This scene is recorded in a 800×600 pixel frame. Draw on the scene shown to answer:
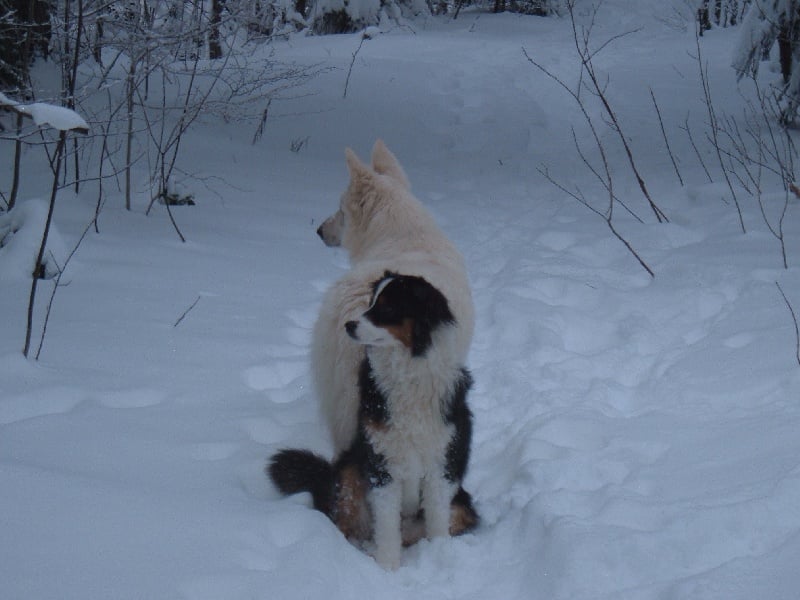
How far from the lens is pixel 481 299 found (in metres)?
6.89

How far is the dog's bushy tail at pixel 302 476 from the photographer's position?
386cm

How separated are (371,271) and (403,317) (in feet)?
1.98

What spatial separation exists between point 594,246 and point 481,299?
5.97ft

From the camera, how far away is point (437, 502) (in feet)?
12.0

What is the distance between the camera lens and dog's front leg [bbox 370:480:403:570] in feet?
11.6

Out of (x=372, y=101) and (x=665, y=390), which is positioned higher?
(x=372, y=101)

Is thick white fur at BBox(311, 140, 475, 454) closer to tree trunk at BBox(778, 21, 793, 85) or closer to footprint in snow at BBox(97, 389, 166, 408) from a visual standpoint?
footprint in snow at BBox(97, 389, 166, 408)

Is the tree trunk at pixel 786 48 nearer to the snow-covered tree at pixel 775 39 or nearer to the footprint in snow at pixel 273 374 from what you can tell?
the snow-covered tree at pixel 775 39

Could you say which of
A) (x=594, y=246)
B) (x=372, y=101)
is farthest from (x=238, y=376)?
(x=372, y=101)


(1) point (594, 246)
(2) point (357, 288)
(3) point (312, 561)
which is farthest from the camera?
(1) point (594, 246)

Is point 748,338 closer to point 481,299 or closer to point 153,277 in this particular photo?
point 481,299

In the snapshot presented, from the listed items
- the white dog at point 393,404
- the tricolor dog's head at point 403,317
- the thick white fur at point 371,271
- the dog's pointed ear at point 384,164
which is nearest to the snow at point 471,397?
the white dog at point 393,404

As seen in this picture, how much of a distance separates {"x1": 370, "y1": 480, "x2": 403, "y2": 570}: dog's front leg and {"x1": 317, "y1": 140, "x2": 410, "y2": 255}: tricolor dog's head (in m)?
1.68

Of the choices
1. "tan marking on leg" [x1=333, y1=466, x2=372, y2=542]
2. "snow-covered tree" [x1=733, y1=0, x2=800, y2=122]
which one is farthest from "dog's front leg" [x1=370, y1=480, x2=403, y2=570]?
"snow-covered tree" [x1=733, y1=0, x2=800, y2=122]
